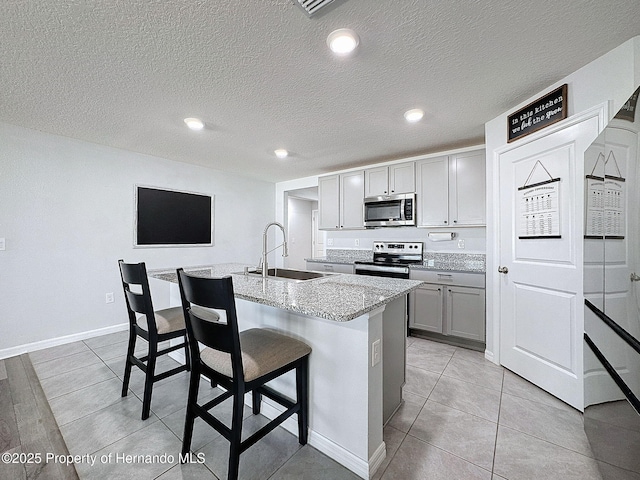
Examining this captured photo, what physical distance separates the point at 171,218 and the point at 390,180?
3.16m

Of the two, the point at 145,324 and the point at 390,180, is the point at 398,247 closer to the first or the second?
the point at 390,180

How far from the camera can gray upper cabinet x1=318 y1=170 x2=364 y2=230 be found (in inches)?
163

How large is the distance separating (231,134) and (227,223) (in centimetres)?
200

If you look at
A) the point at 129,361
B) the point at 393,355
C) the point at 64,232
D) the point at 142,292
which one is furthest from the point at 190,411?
the point at 64,232

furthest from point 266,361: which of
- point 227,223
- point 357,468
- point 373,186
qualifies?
point 227,223

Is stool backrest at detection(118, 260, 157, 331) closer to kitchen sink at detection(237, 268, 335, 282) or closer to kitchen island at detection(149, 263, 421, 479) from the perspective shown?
kitchen island at detection(149, 263, 421, 479)

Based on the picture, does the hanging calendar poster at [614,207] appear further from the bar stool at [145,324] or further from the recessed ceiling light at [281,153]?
the recessed ceiling light at [281,153]

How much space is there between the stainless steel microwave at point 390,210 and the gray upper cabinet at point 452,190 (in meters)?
0.11

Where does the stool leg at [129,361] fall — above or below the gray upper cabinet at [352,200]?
below

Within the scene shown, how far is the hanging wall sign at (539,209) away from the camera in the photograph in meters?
2.04

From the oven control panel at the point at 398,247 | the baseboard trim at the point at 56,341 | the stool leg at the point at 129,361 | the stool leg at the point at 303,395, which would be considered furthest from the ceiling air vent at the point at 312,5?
the baseboard trim at the point at 56,341

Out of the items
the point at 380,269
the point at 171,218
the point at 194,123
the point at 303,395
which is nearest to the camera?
the point at 303,395

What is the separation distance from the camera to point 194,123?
2648 mm

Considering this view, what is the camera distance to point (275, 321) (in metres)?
1.76
